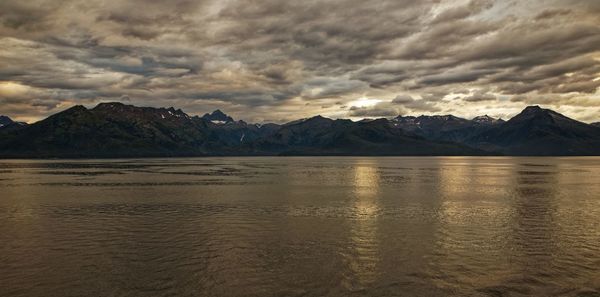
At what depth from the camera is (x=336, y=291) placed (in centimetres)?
2970

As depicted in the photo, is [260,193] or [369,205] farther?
[260,193]

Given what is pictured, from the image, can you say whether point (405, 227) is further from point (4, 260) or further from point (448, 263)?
point (4, 260)

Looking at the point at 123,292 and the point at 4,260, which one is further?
the point at 4,260

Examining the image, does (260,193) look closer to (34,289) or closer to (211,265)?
(211,265)

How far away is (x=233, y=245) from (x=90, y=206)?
42.4 metres

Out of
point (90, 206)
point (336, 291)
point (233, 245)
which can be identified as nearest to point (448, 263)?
point (336, 291)

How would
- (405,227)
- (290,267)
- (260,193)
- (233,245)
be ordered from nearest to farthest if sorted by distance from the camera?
(290,267), (233,245), (405,227), (260,193)

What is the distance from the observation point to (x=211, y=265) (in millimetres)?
36094

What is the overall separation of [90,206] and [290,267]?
5255cm

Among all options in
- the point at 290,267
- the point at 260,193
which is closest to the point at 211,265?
the point at 290,267

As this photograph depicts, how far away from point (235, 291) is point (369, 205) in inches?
1962

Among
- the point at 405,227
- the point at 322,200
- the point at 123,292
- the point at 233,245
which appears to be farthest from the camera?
the point at 322,200

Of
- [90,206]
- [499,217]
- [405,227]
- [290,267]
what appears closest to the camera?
[290,267]

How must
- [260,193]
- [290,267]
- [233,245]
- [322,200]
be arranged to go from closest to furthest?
1. [290,267]
2. [233,245]
3. [322,200]
4. [260,193]
